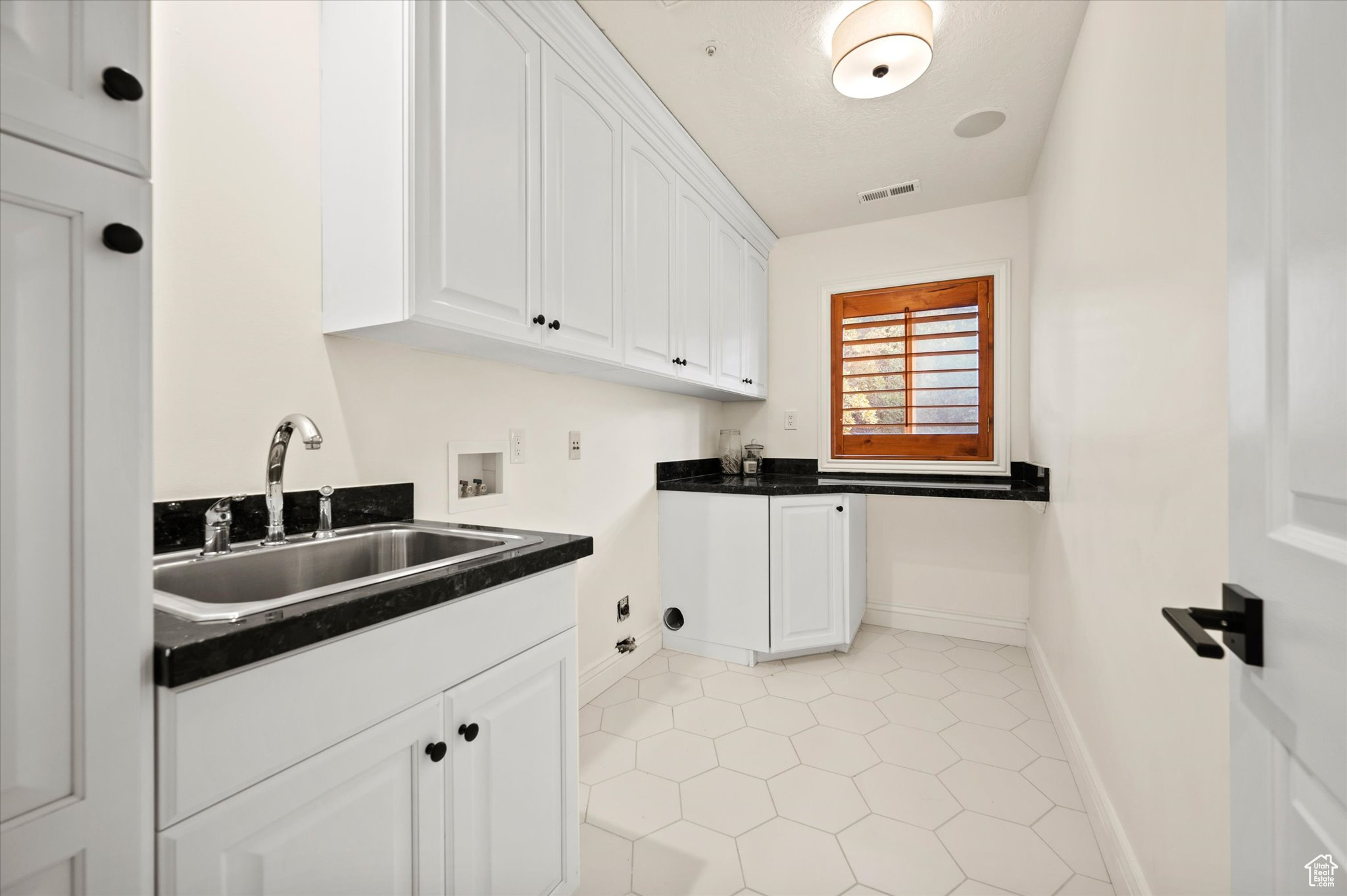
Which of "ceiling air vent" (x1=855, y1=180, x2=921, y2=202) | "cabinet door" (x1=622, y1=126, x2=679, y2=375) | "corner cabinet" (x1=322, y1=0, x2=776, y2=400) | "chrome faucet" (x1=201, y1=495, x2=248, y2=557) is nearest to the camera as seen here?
"chrome faucet" (x1=201, y1=495, x2=248, y2=557)

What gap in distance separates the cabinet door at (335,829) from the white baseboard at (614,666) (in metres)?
1.31

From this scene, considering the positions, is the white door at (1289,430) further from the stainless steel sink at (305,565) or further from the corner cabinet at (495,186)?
the corner cabinet at (495,186)

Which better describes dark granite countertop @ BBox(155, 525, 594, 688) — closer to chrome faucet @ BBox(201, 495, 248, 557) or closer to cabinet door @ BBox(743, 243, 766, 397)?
chrome faucet @ BBox(201, 495, 248, 557)

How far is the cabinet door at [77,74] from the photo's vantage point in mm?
527

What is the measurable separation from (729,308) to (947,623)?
2145mm

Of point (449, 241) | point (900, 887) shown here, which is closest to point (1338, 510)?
point (900, 887)

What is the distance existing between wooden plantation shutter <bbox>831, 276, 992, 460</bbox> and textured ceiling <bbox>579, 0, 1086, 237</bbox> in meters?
0.54

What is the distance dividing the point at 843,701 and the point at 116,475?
94.6 inches

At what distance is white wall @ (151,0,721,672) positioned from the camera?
114 centimetres

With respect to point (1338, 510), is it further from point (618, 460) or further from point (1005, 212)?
point (1005, 212)

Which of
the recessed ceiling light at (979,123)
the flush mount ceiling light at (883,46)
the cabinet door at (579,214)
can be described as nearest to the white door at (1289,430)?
the flush mount ceiling light at (883,46)

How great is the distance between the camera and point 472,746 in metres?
1.01

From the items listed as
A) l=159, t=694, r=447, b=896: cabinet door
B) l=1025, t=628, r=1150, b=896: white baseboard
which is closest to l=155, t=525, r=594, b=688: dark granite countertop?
l=159, t=694, r=447, b=896: cabinet door

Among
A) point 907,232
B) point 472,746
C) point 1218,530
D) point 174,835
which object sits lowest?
point 472,746
